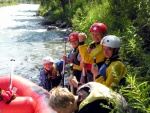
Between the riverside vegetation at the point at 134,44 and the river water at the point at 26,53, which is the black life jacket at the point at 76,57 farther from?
the river water at the point at 26,53

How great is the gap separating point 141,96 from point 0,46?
12.9 meters

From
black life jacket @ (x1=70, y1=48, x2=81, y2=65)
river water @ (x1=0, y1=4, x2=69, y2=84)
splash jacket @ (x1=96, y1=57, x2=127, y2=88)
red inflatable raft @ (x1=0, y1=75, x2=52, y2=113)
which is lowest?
river water @ (x1=0, y1=4, x2=69, y2=84)

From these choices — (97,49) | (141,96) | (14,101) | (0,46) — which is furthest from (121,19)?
(0,46)

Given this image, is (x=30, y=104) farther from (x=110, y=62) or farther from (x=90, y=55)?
(x=110, y=62)

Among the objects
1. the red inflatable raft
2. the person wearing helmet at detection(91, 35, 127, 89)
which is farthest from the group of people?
the red inflatable raft

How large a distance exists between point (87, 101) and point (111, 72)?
1063 mm

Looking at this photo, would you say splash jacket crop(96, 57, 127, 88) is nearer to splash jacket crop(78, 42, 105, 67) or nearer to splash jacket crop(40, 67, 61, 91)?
splash jacket crop(78, 42, 105, 67)

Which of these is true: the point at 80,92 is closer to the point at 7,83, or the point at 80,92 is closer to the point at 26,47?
the point at 7,83

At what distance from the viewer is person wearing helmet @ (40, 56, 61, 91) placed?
541 centimetres

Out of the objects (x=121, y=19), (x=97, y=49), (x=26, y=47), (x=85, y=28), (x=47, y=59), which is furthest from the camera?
(x=26, y=47)

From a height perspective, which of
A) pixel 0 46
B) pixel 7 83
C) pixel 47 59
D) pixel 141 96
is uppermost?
pixel 141 96

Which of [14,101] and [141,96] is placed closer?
[141,96]

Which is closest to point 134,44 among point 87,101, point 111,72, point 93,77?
point 93,77

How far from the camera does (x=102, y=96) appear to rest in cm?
248
